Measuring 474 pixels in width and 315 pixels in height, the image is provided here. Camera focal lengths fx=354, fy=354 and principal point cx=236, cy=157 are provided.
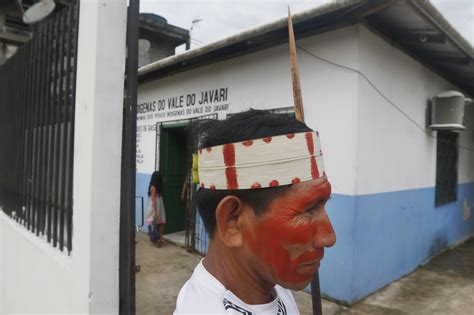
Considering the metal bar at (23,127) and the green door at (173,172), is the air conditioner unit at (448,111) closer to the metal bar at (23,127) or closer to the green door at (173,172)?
the green door at (173,172)

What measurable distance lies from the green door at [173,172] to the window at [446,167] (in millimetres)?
4569

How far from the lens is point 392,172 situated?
4.64 m

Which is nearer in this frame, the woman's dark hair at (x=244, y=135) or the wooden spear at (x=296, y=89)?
the woman's dark hair at (x=244, y=135)

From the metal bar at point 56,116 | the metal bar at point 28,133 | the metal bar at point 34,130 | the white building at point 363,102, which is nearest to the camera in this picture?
the metal bar at point 56,116

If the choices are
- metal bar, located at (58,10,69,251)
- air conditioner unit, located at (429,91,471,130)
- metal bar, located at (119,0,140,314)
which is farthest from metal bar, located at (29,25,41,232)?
air conditioner unit, located at (429,91,471,130)

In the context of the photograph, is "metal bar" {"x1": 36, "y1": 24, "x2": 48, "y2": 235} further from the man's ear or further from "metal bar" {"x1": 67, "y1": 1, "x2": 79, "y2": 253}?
the man's ear

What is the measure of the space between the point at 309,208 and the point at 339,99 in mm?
3366

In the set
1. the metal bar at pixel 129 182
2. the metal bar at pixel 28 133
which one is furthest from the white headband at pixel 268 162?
the metal bar at pixel 28 133

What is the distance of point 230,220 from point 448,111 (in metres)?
5.43

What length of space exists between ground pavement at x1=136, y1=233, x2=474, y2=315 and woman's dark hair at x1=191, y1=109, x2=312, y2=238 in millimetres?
3288

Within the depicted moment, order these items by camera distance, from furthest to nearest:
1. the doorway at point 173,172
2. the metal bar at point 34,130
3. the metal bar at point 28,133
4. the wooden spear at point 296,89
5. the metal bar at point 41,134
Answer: the doorway at point 173,172, the metal bar at point 28,133, the metal bar at point 34,130, the metal bar at point 41,134, the wooden spear at point 296,89

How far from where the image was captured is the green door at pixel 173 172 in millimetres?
6910

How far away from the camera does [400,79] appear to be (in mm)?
4734

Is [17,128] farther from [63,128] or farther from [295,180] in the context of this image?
[295,180]
